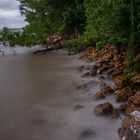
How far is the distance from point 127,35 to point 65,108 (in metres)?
5.99

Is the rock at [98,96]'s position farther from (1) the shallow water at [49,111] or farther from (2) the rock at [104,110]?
(2) the rock at [104,110]

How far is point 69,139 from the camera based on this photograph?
320 inches

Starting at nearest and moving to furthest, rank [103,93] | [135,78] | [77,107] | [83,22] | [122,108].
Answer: [122,108] < [77,107] < [103,93] < [135,78] < [83,22]

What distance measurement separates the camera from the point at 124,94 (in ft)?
35.5

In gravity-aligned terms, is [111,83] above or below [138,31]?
below

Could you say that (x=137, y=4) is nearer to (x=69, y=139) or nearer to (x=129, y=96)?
(x=129, y=96)

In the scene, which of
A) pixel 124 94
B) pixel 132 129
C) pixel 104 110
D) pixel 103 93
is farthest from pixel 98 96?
pixel 132 129

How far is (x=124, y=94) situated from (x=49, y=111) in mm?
2637

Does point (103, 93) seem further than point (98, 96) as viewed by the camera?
Yes

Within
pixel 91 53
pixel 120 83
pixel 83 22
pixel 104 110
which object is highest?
pixel 83 22

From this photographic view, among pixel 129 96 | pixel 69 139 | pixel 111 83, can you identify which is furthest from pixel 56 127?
pixel 111 83

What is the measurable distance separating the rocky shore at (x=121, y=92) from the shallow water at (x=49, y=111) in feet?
1.22

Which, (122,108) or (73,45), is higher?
(122,108)

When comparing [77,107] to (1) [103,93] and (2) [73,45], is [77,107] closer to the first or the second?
(1) [103,93]
